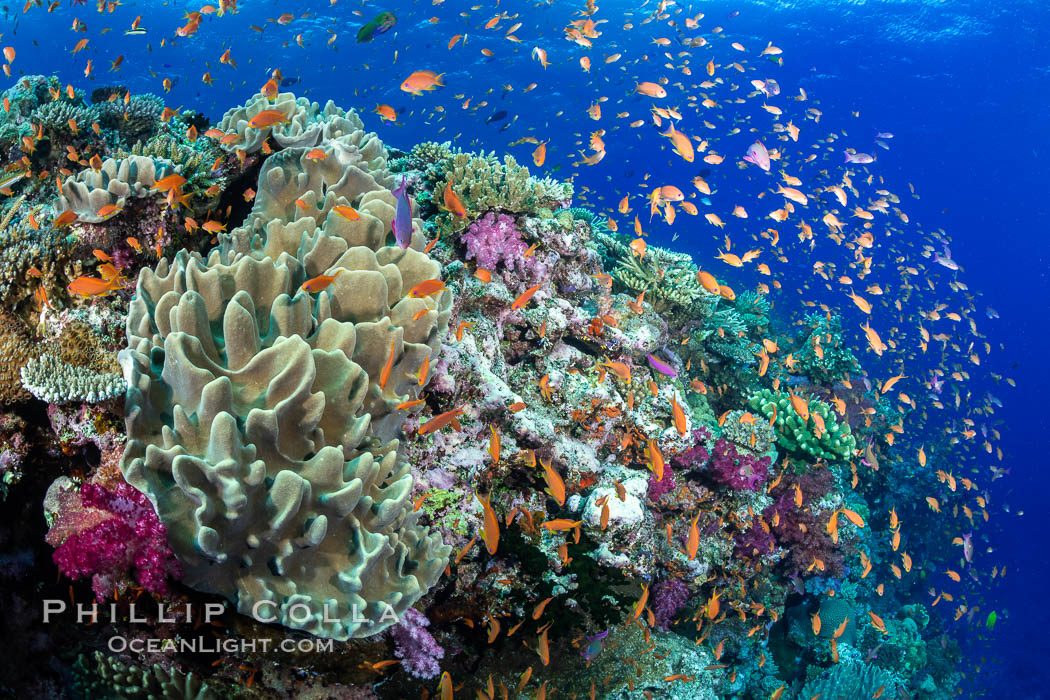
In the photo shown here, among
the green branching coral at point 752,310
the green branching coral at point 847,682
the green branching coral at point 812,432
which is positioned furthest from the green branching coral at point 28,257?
the green branching coral at point 752,310

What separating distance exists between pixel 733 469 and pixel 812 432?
8.71ft

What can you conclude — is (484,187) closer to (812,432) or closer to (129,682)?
(129,682)

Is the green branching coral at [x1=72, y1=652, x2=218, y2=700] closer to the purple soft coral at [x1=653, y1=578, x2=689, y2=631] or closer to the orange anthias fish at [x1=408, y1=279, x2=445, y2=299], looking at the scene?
the orange anthias fish at [x1=408, y1=279, x2=445, y2=299]

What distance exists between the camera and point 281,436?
7.77ft

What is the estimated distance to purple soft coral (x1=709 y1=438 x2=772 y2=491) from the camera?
6820 mm

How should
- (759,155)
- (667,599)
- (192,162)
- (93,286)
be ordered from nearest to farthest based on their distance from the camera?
(93,286) → (192,162) → (667,599) → (759,155)

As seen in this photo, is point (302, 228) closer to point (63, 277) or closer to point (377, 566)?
point (63, 277)

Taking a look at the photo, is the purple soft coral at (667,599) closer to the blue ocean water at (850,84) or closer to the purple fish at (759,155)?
the purple fish at (759,155)

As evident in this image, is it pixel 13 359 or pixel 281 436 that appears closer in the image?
pixel 281 436

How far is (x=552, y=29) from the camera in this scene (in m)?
44.1

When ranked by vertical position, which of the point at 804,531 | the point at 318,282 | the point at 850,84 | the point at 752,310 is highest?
the point at 850,84

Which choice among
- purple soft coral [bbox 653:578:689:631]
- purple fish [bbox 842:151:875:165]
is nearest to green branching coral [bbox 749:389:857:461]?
purple soft coral [bbox 653:578:689:631]

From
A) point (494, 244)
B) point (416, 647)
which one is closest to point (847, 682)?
point (416, 647)

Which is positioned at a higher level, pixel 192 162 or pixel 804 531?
pixel 192 162
